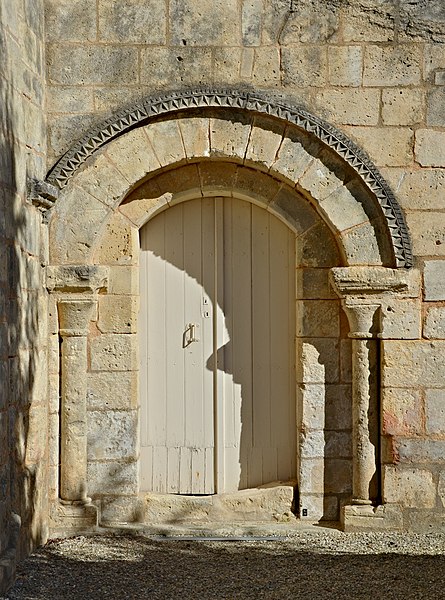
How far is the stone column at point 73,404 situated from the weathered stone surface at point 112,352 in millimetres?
114

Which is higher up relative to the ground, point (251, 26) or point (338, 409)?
point (251, 26)

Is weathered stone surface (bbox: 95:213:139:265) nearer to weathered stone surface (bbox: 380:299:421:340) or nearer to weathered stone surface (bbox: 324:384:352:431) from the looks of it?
weathered stone surface (bbox: 324:384:352:431)

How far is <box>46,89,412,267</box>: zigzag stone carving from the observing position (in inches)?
274

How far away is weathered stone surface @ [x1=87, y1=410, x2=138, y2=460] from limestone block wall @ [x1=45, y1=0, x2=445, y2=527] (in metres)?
1.76

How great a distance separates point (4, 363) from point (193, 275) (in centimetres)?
190

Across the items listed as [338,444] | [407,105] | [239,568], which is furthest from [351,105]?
[239,568]

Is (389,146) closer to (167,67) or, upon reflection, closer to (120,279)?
(167,67)

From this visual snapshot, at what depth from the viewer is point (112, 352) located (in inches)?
281

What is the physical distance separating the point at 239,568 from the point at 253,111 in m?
3.01

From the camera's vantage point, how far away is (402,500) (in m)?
6.95

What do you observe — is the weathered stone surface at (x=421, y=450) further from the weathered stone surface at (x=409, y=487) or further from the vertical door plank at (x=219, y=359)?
the vertical door plank at (x=219, y=359)

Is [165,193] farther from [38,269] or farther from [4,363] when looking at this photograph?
[4,363]

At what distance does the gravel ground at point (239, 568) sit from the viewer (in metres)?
5.68

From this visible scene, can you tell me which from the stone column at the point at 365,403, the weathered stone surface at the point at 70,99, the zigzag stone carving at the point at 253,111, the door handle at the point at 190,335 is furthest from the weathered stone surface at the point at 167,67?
the stone column at the point at 365,403
